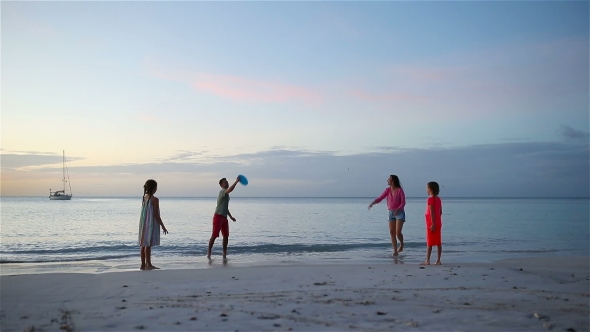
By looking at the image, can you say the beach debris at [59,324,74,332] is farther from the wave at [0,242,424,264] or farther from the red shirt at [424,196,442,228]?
the wave at [0,242,424,264]

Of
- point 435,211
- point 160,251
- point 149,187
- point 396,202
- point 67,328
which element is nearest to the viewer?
point 67,328

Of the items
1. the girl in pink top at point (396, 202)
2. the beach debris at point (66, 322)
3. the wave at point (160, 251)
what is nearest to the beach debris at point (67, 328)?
the beach debris at point (66, 322)

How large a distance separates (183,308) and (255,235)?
14.8 metres

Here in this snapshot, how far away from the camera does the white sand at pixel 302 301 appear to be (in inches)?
178

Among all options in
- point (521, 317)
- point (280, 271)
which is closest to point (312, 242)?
point (280, 271)

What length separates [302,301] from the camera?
18.1 feet

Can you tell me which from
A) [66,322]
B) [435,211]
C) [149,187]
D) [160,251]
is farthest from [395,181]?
[66,322]

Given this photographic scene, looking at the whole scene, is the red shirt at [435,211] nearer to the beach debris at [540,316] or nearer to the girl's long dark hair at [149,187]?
the beach debris at [540,316]

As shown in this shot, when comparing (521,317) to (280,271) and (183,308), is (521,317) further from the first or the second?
(280,271)

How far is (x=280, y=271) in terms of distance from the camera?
8.48 m

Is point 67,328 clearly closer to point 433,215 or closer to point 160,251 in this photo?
point 433,215

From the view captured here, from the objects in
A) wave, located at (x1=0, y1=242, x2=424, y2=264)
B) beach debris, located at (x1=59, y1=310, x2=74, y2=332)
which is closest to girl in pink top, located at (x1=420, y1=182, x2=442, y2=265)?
wave, located at (x1=0, y1=242, x2=424, y2=264)

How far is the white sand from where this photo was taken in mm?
4531

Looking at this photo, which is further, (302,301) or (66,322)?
(302,301)
